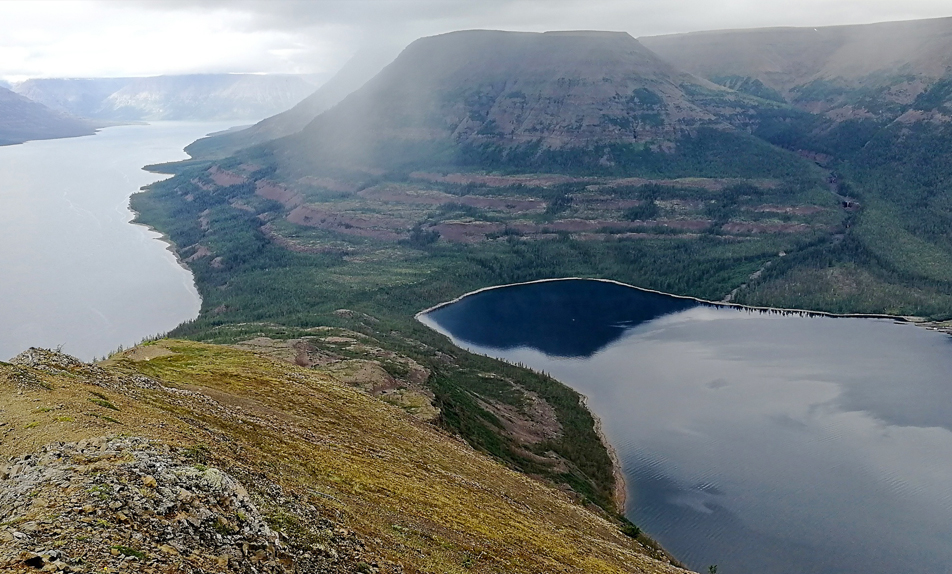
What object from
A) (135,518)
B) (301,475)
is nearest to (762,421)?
(301,475)

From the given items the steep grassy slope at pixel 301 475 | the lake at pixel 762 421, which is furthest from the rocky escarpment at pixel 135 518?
the lake at pixel 762 421

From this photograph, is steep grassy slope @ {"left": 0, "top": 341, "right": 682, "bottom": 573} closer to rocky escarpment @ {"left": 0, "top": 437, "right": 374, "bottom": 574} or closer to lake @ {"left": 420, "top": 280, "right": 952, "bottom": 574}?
rocky escarpment @ {"left": 0, "top": 437, "right": 374, "bottom": 574}

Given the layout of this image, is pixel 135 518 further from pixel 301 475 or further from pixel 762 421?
pixel 762 421

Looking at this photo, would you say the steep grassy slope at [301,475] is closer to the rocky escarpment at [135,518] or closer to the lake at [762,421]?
the rocky escarpment at [135,518]

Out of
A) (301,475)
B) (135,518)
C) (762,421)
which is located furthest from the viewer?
(762,421)

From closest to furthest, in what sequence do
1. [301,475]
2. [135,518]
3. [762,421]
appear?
1. [135,518]
2. [301,475]
3. [762,421]

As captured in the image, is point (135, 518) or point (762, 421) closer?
point (135, 518)

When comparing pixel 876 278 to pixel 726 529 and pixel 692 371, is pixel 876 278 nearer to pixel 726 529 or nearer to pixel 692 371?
pixel 692 371

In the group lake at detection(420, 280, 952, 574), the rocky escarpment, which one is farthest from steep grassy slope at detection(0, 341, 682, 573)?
lake at detection(420, 280, 952, 574)
